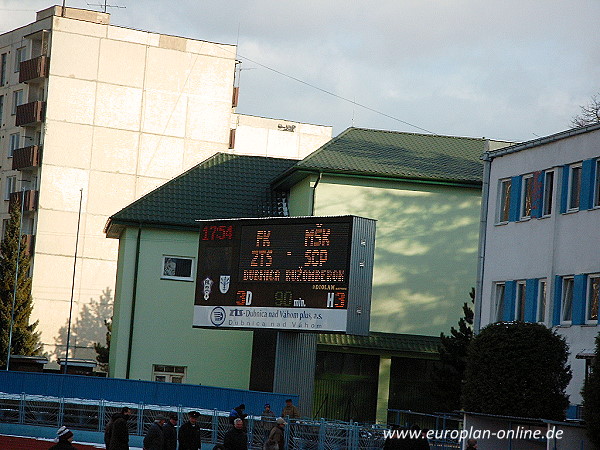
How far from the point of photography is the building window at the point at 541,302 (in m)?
33.8

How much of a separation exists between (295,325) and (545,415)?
33.4 ft

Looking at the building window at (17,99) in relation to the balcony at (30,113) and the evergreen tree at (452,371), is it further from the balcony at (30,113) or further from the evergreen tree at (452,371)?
the evergreen tree at (452,371)

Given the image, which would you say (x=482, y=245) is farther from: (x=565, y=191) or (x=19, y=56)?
(x=19, y=56)

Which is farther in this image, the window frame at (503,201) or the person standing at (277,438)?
the window frame at (503,201)

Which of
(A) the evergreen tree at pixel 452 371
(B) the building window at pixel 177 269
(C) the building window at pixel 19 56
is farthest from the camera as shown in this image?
(C) the building window at pixel 19 56

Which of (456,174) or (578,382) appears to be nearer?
(578,382)

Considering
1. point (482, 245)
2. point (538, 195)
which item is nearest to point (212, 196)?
point (482, 245)

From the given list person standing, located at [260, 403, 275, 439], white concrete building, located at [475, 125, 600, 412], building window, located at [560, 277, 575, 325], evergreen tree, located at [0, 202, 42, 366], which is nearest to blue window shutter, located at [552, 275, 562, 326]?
white concrete building, located at [475, 125, 600, 412]

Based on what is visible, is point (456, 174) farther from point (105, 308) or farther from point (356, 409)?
point (105, 308)

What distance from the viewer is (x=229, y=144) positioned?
3014 inches

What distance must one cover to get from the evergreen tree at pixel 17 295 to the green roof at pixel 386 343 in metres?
30.7

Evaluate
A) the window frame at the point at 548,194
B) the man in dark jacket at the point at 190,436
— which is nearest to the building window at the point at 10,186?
the window frame at the point at 548,194

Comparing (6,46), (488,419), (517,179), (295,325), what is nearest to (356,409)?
(295,325)

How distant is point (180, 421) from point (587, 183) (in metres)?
13.1
